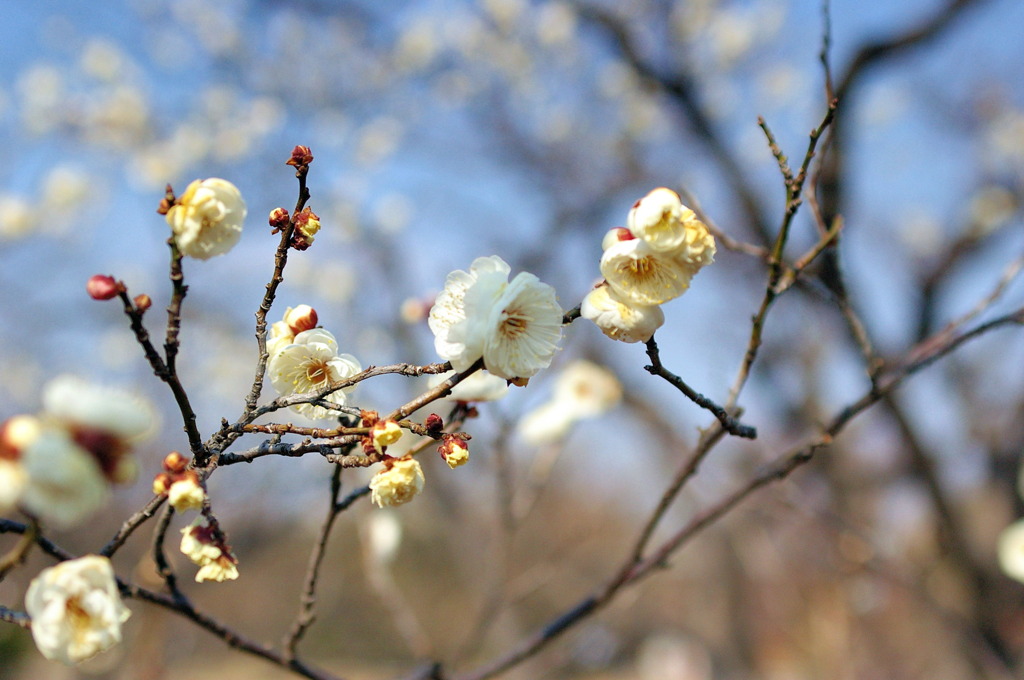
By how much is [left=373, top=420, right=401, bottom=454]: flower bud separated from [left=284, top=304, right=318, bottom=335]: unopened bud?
0.23 meters

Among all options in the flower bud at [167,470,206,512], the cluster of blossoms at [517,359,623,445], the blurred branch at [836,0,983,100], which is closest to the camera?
the flower bud at [167,470,206,512]

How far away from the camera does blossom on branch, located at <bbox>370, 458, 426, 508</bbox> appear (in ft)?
2.67

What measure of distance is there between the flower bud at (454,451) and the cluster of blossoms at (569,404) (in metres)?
1.40

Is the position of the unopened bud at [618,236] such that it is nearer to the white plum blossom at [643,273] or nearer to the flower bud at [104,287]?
the white plum blossom at [643,273]

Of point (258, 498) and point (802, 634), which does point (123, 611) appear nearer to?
point (258, 498)

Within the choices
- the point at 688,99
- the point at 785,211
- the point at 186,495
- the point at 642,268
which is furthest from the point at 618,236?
the point at 688,99

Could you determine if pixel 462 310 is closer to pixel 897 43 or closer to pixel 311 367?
pixel 311 367

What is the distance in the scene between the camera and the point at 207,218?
0.76 metres

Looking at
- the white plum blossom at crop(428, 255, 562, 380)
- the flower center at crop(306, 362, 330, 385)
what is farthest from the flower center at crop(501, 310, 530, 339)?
the flower center at crop(306, 362, 330, 385)

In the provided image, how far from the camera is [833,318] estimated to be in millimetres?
4062

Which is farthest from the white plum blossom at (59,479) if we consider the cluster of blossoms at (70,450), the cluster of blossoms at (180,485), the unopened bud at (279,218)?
the unopened bud at (279,218)

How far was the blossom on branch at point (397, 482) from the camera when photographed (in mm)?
813

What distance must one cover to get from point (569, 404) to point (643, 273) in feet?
5.01

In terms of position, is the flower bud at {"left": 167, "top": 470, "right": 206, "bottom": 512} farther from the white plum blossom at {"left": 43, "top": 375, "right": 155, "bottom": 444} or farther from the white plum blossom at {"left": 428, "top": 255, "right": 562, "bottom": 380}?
the white plum blossom at {"left": 428, "top": 255, "right": 562, "bottom": 380}
